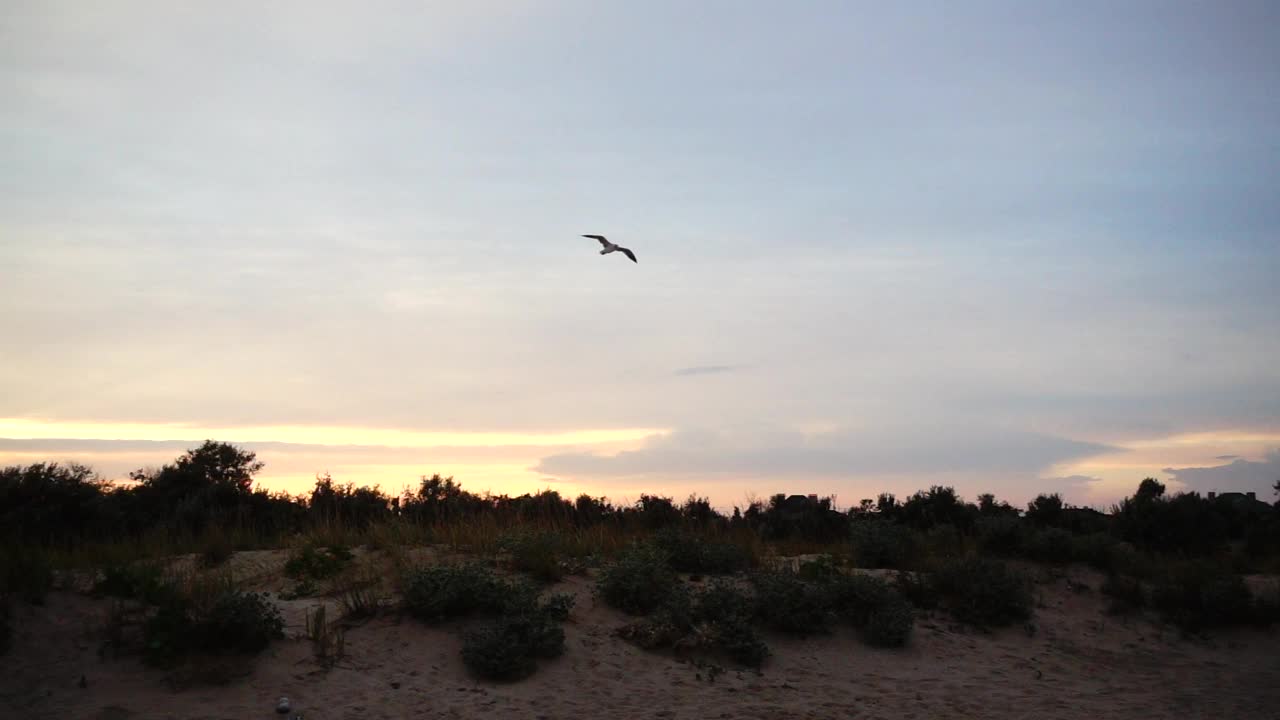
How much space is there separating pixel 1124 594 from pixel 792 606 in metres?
6.19

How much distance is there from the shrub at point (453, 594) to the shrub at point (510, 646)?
0.51 m

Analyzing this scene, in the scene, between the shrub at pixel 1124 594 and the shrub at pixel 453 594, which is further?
the shrub at pixel 1124 594

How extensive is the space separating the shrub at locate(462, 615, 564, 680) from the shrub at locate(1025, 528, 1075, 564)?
31.5 feet

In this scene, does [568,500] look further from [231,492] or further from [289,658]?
[289,658]

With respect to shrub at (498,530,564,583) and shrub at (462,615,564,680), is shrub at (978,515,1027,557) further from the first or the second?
shrub at (462,615,564,680)

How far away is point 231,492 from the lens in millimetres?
20031

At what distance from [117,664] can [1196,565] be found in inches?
638

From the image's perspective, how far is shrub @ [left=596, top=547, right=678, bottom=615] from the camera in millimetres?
12812

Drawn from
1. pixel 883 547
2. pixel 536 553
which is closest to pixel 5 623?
pixel 536 553

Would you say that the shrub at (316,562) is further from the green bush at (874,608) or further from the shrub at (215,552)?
the green bush at (874,608)

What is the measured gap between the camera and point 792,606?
12.7 m

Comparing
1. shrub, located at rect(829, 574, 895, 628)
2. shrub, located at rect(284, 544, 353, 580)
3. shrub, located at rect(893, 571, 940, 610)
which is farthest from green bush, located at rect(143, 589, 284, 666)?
shrub, located at rect(893, 571, 940, 610)

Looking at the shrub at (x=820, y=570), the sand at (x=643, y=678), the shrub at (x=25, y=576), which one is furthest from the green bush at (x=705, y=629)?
the shrub at (x=25, y=576)

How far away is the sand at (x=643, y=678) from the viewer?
9547 millimetres
